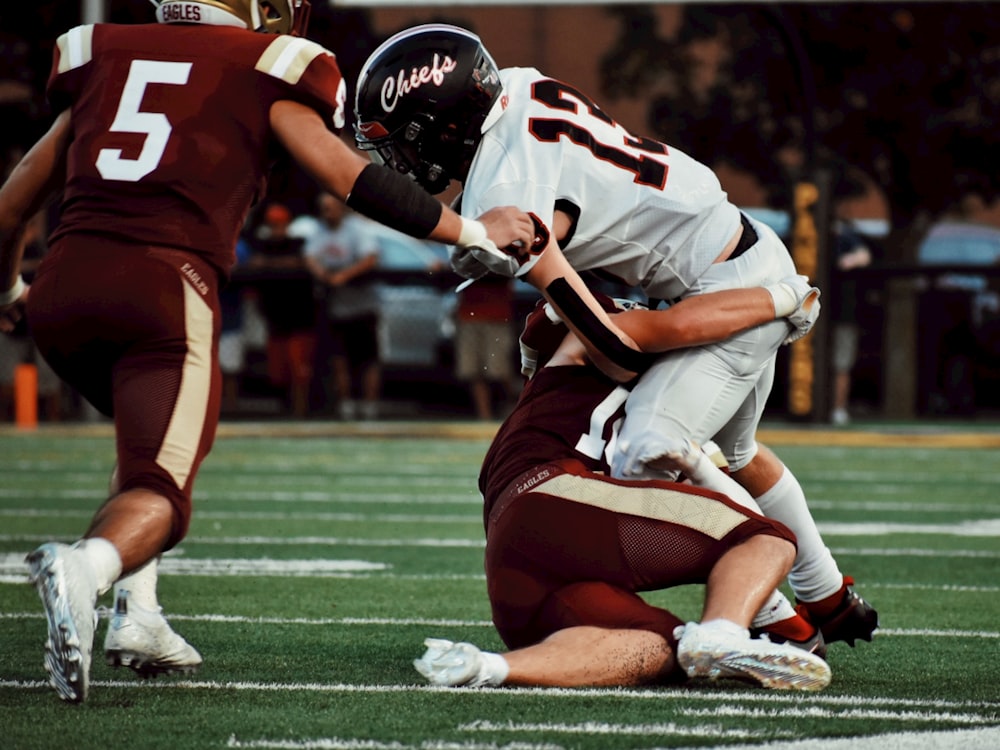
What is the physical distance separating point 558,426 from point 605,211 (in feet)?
1.73

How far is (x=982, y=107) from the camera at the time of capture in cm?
1698

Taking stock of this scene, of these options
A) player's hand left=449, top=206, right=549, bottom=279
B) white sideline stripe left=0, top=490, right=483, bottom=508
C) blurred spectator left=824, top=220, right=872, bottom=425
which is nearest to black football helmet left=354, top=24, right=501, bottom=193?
player's hand left=449, top=206, right=549, bottom=279

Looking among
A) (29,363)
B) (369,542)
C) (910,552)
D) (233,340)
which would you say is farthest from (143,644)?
(233,340)

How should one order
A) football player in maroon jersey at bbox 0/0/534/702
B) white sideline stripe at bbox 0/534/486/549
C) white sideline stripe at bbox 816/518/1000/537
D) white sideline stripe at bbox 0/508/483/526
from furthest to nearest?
white sideline stripe at bbox 0/508/483/526 < white sideline stripe at bbox 816/518/1000/537 < white sideline stripe at bbox 0/534/486/549 < football player in maroon jersey at bbox 0/0/534/702

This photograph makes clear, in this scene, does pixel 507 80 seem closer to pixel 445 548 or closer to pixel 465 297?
pixel 445 548

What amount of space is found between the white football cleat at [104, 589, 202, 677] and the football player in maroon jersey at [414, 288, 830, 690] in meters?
0.59

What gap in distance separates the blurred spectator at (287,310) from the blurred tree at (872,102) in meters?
4.49

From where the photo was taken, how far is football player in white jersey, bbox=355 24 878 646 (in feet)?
13.8

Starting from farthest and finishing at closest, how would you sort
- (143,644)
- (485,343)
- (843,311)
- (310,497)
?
1. (843,311)
2. (485,343)
3. (310,497)
4. (143,644)

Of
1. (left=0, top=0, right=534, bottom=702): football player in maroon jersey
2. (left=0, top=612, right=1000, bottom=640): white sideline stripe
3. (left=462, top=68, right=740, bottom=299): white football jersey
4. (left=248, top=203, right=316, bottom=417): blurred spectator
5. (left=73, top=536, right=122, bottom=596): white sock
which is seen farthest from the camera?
(left=248, top=203, right=316, bottom=417): blurred spectator

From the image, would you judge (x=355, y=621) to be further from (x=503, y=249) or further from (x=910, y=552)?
(x=910, y=552)

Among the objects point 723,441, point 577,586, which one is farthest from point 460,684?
point 723,441

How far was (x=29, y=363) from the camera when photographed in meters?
14.4

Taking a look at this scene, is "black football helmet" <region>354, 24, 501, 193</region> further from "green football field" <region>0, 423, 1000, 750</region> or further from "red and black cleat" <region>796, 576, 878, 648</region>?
"red and black cleat" <region>796, 576, 878, 648</region>
